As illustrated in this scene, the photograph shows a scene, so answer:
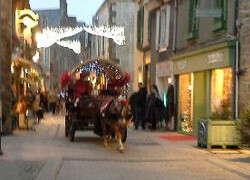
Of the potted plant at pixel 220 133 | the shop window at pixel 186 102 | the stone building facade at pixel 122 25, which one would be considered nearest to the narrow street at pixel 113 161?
the potted plant at pixel 220 133

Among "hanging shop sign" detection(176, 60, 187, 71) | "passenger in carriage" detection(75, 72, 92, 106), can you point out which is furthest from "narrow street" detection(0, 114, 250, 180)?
"hanging shop sign" detection(176, 60, 187, 71)

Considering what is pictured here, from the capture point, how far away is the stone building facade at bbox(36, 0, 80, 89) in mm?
67938

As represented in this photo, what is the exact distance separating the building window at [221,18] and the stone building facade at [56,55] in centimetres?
4608

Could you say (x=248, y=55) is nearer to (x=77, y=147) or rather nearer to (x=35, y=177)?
(x=77, y=147)

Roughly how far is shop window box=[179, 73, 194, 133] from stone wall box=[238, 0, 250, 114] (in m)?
5.03

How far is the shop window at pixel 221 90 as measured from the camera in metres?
18.2

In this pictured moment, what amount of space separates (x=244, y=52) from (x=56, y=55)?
67.9m

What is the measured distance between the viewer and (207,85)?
2002 centimetres

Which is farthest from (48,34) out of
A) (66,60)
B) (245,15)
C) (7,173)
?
(66,60)

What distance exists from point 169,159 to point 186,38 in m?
9.24

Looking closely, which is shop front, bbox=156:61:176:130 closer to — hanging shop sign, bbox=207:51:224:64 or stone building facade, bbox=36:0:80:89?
hanging shop sign, bbox=207:51:224:64

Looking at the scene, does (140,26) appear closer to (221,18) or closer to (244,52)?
(221,18)

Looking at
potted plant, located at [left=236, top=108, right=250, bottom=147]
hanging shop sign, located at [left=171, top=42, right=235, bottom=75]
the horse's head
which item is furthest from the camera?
hanging shop sign, located at [left=171, top=42, right=235, bottom=75]

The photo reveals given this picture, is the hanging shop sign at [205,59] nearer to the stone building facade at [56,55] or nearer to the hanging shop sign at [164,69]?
the hanging shop sign at [164,69]
